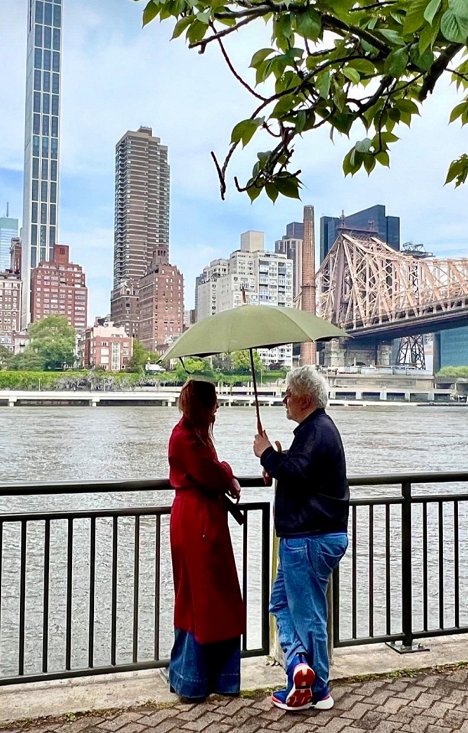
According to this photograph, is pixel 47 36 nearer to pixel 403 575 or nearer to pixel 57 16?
pixel 57 16

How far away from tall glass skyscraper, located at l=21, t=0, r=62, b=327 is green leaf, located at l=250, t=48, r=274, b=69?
Result: 555ft

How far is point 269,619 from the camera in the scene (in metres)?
3.57

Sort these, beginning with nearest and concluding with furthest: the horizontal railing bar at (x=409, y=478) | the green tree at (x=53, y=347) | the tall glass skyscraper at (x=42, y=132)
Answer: the horizontal railing bar at (x=409, y=478), the green tree at (x=53, y=347), the tall glass skyscraper at (x=42, y=132)

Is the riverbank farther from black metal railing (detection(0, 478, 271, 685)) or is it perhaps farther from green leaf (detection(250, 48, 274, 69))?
green leaf (detection(250, 48, 274, 69))

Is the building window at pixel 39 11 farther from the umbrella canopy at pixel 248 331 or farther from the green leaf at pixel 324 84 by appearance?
the green leaf at pixel 324 84

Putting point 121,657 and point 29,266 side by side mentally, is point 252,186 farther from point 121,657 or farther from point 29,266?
point 29,266

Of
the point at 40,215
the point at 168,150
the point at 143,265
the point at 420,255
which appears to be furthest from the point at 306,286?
the point at 40,215

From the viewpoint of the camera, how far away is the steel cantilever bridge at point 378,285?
61066 millimetres

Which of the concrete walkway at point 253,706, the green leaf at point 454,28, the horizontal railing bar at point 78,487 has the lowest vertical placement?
the concrete walkway at point 253,706

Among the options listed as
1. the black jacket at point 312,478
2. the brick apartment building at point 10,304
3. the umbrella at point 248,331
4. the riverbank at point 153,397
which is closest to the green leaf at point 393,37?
the umbrella at point 248,331

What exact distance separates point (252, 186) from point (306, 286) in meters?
64.2

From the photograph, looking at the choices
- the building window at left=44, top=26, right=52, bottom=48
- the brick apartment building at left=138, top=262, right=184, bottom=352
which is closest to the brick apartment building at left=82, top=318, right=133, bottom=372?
the brick apartment building at left=138, top=262, right=184, bottom=352

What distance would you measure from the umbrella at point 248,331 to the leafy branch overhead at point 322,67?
480 mm

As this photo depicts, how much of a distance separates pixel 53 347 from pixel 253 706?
87633 millimetres
